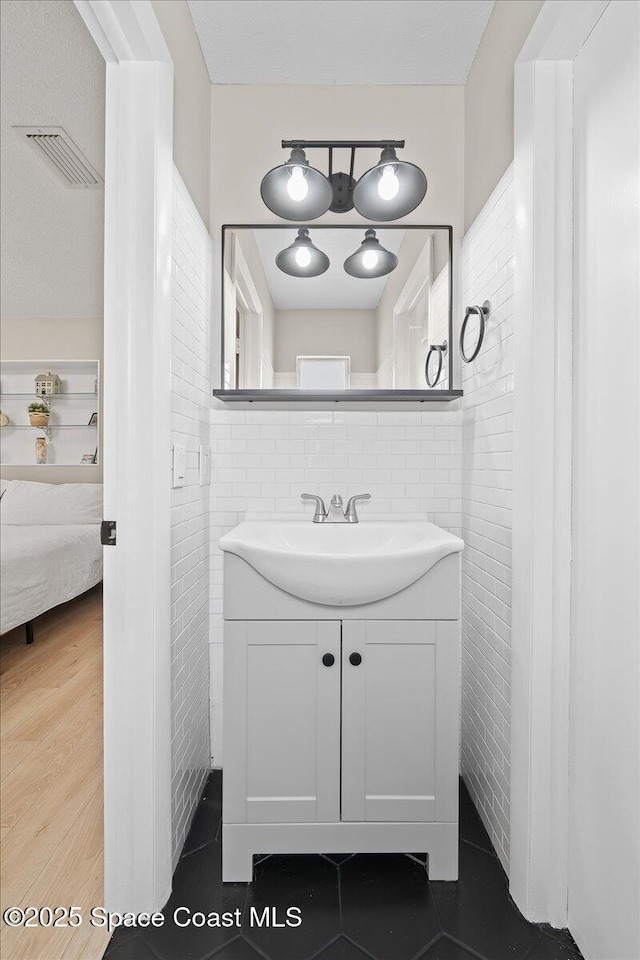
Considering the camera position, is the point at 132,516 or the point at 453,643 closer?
the point at 132,516

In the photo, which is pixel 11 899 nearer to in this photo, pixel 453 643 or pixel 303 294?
pixel 453 643

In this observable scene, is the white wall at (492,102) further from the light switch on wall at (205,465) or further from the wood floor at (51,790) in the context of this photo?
the wood floor at (51,790)

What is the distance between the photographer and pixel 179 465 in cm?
143

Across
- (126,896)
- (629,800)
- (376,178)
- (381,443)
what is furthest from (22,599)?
(629,800)

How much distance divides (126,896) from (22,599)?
1.87 meters

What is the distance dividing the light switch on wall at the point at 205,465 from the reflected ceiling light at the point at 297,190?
838 mm

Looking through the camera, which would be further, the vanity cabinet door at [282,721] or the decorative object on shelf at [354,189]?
the decorative object on shelf at [354,189]

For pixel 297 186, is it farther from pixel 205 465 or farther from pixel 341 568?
pixel 341 568

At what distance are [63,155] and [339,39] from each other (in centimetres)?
120

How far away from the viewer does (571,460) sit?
1.25m

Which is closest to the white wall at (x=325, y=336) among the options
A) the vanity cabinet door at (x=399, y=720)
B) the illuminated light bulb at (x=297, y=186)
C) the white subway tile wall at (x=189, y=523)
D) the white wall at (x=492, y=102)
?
the white subway tile wall at (x=189, y=523)

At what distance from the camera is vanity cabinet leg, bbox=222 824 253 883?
135 cm

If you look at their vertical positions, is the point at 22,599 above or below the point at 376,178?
below

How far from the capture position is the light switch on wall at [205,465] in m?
1.73
